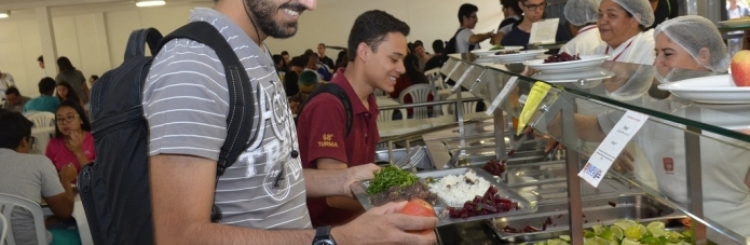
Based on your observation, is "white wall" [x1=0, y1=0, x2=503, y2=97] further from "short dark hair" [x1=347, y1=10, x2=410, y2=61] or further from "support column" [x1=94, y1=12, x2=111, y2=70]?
"short dark hair" [x1=347, y1=10, x2=410, y2=61]

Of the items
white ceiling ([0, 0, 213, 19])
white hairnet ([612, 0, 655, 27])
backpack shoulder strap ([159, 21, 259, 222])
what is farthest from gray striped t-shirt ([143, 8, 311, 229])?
white ceiling ([0, 0, 213, 19])

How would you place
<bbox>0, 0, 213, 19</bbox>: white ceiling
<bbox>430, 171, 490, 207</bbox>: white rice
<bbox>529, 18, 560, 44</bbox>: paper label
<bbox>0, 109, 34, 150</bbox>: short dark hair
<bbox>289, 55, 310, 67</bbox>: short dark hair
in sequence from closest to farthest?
1. <bbox>430, 171, 490, 207</bbox>: white rice
2. <bbox>0, 109, 34, 150</bbox>: short dark hair
3. <bbox>529, 18, 560, 44</bbox>: paper label
4. <bbox>289, 55, 310, 67</bbox>: short dark hair
5. <bbox>0, 0, 213, 19</bbox>: white ceiling

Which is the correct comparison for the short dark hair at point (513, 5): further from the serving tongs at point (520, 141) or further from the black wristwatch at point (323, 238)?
the black wristwatch at point (323, 238)

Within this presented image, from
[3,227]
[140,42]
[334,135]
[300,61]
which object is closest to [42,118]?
[300,61]

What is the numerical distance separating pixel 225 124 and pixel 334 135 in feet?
3.68

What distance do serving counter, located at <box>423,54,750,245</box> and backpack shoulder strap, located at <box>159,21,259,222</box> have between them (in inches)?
20.7

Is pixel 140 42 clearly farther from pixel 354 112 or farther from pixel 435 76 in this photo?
pixel 435 76

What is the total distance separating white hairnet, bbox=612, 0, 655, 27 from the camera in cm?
311

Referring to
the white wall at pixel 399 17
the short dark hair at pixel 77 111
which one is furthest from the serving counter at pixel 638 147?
the white wall at pixel 399 17

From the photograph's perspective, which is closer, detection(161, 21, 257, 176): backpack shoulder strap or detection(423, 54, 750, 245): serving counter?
detection(423, 54, 750, 245): serving counter

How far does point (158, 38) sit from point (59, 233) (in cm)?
280

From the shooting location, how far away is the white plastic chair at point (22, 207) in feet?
11.3

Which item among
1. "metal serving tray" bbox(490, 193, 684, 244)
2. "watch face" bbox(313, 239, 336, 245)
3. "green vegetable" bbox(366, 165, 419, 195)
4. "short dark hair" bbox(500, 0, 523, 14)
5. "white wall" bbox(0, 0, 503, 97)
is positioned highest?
"white wall" bbox(0, 0, 503, 97)

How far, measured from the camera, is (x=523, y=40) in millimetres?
4797
